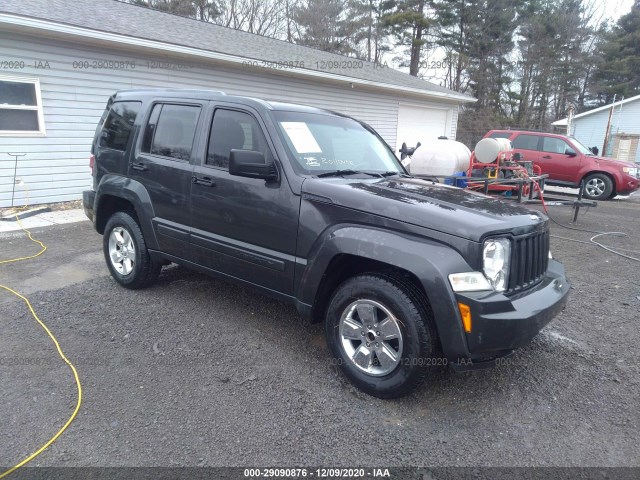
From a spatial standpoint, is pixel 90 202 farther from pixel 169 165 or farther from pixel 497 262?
pixel 497 262

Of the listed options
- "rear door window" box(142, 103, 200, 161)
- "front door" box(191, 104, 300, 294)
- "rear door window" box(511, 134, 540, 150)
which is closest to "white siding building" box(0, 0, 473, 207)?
"rear door window" box(142, 103, 200, 161)

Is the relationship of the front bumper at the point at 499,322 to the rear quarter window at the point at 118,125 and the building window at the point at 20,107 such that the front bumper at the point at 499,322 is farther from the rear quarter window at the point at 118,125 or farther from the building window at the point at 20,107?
the building window at the point at 20,107

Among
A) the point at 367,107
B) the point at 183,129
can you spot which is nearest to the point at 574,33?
the point at 367,107

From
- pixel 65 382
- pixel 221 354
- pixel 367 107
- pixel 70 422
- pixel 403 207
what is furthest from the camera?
pixel 367 107

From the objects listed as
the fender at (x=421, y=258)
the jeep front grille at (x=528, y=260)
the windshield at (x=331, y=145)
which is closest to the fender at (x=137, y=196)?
the windshield at (x=331, y=145)

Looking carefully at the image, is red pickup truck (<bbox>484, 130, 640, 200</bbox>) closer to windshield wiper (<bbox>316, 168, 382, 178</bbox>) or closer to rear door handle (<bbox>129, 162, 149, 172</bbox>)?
windshield wiper (<bbox>316, 168, 382, 178</bbox>)

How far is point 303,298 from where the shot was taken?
3.19 m

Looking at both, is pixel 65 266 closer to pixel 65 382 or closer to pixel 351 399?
pixel 65 382

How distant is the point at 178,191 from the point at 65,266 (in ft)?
8.47

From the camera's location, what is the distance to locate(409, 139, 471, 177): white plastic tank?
7305 millimetres

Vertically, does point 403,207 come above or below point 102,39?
below

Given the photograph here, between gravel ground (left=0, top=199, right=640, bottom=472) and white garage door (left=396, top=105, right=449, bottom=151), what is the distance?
521 inches

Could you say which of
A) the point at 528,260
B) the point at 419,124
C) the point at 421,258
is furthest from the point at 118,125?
the point at 419,124

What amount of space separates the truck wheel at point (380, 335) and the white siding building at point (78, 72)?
311 inches
